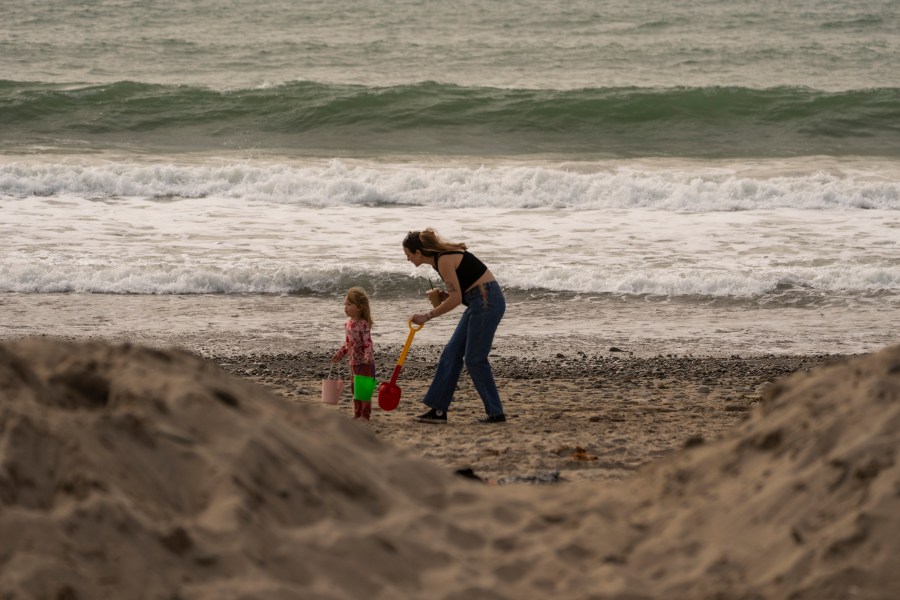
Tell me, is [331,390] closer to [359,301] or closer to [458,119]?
[359,301]

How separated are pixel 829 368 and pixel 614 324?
6.45m

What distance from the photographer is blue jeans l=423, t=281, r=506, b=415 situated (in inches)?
315

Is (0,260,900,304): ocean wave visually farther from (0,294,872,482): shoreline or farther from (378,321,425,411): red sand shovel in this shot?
(378,321,425,411): red sand shovel

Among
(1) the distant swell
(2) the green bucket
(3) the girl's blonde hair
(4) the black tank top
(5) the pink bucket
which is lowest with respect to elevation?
(5) the pink bucket

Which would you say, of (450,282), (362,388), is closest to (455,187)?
(450,282)

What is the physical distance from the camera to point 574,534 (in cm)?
455

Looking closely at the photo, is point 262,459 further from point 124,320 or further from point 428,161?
point 428,161

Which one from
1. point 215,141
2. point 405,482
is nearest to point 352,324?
point 405,482

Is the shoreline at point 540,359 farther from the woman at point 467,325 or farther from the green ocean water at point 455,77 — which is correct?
the green ocean water at point 455,77

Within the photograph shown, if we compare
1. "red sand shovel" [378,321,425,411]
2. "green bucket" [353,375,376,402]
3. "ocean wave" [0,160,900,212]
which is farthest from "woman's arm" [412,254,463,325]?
"ocean wave" [0,160,900,212]

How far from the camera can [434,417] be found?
26.6 feet

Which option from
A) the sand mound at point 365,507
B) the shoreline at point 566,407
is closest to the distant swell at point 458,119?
the shoreline at point 566,407

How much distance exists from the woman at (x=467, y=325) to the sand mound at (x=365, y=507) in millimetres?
3101

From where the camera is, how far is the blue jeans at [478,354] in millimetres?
8000
